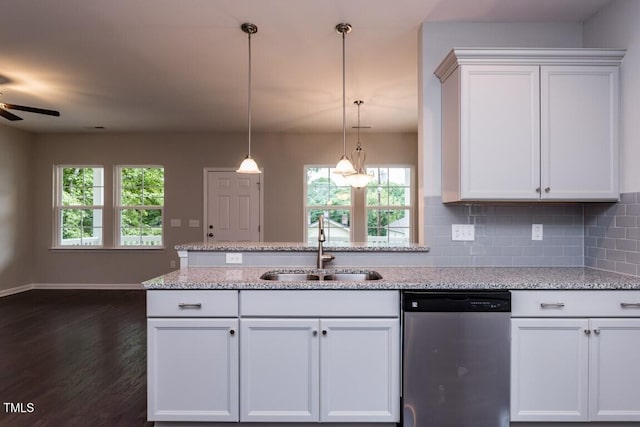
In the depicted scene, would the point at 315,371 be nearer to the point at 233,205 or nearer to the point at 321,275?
the point at 321,275

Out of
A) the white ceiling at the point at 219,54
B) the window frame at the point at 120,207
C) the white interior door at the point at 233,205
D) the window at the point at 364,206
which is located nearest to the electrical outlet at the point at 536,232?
the white ceiling at the point at 219,54

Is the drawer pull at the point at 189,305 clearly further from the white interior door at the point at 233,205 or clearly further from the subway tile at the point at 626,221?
the white interior door at the point at 233,205

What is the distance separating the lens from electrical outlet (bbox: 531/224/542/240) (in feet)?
8.01

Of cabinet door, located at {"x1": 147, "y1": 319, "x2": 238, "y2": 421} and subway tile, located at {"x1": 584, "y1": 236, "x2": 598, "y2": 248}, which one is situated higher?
subway tile, located at {"x1": 584, "y1": 236, "x2": 598, "y2": 248}

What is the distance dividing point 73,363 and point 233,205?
329 centimetres

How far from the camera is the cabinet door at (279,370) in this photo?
1.83 m

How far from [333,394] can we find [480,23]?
8.68 ft

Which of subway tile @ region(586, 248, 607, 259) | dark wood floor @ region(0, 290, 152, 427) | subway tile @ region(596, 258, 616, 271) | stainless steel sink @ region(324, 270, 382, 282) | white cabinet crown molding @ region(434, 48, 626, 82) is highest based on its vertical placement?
white cabinet crown molding @ region(434, 48, 626, 82)

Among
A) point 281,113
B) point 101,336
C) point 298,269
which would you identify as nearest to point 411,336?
point 298,269

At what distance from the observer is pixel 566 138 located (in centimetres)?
212

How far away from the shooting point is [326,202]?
19.3 ft

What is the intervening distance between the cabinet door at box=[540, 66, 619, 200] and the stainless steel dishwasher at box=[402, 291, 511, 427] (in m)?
0.88

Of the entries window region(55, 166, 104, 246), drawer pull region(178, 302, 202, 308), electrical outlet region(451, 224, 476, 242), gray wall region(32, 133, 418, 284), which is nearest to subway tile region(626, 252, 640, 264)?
electrical outlet region(451, 224, 476, 242)

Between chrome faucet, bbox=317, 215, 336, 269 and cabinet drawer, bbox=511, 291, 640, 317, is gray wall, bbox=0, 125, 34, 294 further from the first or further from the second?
cabinet drawer, bbox=511, 291, 640, 317
